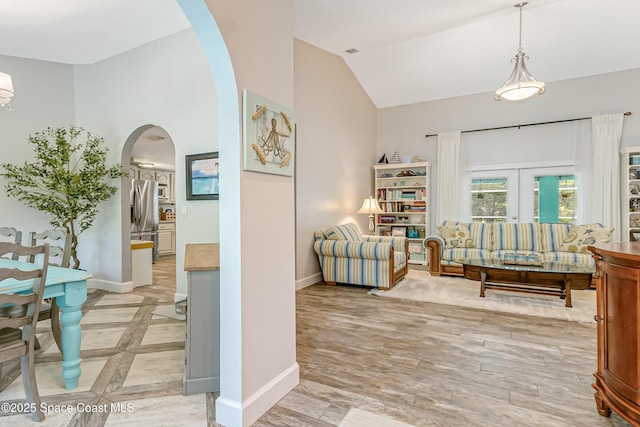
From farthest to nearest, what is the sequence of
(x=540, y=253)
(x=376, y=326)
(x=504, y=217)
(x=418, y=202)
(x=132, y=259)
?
(x=418, y=202), (x=504, y=217), (x=540, y=253), (x=132, y=259), (x=376, y=326)

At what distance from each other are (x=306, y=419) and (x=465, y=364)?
128 centimetres

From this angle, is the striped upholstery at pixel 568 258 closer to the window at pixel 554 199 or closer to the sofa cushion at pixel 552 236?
the sofa cushion at pixel 552 236

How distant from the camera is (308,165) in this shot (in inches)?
193

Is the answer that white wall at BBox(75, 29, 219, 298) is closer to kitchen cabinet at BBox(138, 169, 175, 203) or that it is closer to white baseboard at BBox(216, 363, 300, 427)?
white baseboard at BBox(216, 363, 300, 427)

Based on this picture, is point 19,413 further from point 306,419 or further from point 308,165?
point 308,165

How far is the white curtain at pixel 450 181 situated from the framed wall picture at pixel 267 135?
5.19 meters

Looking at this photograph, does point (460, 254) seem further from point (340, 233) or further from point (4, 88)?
point (4, 88)

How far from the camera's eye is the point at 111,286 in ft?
14.7

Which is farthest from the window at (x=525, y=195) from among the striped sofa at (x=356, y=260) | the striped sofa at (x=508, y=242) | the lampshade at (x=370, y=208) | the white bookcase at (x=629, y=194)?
the striped sofa at (x=356, y=260)

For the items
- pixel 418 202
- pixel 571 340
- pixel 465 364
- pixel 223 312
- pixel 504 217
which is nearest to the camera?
pixel 223 312

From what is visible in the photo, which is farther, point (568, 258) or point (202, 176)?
point (568, 258)

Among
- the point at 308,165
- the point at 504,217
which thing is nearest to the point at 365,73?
the point at 308,165

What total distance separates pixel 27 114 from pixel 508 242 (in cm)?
705

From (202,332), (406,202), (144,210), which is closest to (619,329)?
(202,332)
